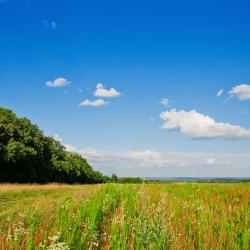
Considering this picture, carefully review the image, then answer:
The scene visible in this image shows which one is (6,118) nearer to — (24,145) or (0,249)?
(24,145)

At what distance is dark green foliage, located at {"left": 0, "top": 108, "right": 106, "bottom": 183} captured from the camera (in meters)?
50.4

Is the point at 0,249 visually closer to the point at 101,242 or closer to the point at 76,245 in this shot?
the point at 76,245

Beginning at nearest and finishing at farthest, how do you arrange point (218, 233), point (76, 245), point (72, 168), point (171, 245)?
1. point (171, 245)
2. point (76, 245)
3. point (218, 233)
4. point (72, 168)

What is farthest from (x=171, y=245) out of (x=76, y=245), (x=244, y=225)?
(x=244, y=225)

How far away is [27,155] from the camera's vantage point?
5219 centimetres

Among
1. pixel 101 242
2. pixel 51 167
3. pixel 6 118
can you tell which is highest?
pixel 6 118

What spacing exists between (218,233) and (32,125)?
5547 cm

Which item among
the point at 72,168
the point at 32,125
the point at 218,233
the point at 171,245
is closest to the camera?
the point at 171,245

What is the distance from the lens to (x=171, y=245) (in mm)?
5152

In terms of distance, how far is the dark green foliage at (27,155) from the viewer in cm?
5038

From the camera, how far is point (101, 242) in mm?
6312

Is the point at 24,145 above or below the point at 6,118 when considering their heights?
below

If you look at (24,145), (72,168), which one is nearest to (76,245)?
(24,145)

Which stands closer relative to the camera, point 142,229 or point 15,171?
point 142,229
